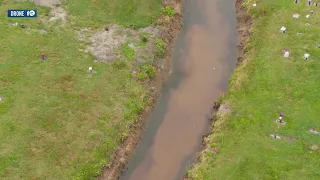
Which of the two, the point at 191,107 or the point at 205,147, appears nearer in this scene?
the point at 205,147

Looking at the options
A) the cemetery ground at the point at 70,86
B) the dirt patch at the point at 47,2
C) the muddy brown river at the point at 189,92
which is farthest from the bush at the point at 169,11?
the dirt patch at the point at 47,2

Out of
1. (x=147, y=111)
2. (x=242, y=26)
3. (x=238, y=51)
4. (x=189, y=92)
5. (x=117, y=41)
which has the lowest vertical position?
(x=147, y=111)

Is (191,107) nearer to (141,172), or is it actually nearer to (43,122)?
(141,172)

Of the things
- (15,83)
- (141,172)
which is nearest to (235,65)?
(141,172)

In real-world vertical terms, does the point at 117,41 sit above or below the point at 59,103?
above

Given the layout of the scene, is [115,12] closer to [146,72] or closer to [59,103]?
[146,72]

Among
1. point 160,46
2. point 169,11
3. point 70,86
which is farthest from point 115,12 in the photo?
point 70,86
